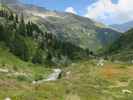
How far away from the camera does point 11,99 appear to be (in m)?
36.6

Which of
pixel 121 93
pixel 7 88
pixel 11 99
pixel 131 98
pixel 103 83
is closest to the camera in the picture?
pixel 11 99

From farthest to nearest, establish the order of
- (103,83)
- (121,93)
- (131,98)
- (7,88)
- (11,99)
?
(103,83), (121,93), (131,98), (7,88), (11,99)

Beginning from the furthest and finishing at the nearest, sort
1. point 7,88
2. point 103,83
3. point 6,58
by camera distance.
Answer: point 6,58, point 103,83, point 7,88

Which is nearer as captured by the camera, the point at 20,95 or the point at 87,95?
the point at 20,95

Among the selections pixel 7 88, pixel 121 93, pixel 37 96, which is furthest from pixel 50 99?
pixel 121 93

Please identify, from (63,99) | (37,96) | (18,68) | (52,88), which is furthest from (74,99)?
(18,68)

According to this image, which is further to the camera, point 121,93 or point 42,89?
point 121,93

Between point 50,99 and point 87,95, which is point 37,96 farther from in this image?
point 87,95

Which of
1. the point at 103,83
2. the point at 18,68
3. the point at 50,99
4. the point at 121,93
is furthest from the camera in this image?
the point at 18,68

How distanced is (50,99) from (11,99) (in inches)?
211

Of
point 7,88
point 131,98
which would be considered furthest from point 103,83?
point 7,88

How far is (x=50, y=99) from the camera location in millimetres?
39750

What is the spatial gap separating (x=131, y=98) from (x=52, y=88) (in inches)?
472

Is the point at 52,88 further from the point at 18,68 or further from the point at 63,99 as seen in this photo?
the point at 18,68
